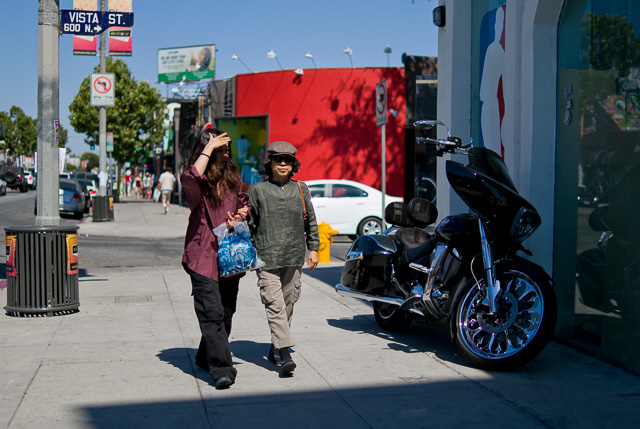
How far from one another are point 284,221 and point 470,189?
141 centimetres

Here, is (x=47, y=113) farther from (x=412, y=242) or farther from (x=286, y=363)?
(x=286, y=363)

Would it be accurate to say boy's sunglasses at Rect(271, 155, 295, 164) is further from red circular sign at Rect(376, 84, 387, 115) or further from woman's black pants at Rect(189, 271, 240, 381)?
red circular sign at Rect(376, 84, 387, 115)

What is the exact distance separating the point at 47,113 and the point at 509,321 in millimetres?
5880

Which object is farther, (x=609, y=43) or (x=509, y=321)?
(x=609, y=43)

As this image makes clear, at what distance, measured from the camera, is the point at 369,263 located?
6.56 meters

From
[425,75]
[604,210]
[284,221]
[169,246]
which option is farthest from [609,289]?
[425,75]

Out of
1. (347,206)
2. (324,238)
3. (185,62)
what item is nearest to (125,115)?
(185,62)

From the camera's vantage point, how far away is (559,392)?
4.69 meters

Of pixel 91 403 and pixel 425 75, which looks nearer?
pixel 91 403

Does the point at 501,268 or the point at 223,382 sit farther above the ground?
the point at 501,268

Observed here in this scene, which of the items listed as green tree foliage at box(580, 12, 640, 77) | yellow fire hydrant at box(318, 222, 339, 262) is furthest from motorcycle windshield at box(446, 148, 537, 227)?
yellow fire hydrant at box(318, 222, 339, 262)

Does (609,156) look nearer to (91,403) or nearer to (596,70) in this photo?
(596,70)

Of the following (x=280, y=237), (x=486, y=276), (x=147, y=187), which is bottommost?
(x=147, y=187)

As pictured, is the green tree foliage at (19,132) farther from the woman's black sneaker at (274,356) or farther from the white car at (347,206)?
the woman's black sneaker at (274,356)
